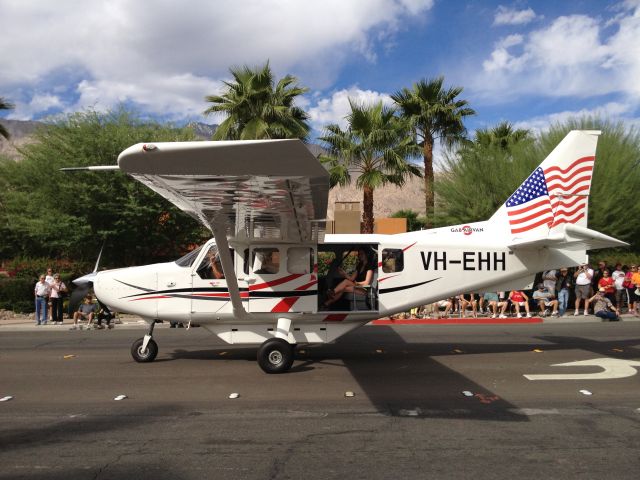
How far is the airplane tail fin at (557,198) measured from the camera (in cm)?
966

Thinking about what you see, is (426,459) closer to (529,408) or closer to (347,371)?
(529,408)

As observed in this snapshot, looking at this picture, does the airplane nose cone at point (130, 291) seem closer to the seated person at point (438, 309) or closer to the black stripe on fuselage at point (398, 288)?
the black stripe on fuselage at point (398, 288)

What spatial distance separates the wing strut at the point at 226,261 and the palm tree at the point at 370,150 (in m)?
13.7

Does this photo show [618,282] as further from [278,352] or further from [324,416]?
[324,416]

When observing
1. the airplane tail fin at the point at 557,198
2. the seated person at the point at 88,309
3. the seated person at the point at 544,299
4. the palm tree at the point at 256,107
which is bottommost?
the seated person at the point at 88,309

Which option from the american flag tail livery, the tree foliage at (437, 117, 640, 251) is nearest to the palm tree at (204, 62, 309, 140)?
the tree foliage at (437, 117, 640, 251)

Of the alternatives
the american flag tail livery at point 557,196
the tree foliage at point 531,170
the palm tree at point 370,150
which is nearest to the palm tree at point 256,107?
the palm tree at point 370,150

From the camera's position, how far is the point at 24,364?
913 cm

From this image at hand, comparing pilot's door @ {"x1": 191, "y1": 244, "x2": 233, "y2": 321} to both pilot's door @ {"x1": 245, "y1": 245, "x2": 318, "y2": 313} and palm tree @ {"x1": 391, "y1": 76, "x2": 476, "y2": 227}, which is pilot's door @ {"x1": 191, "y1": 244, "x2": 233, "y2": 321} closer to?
pilot's door @ {"x1": 245, "y1": 245, "x2": 318, "y2": 313}

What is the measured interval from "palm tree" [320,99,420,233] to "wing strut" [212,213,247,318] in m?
13.7

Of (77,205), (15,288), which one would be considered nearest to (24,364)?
(15,288)

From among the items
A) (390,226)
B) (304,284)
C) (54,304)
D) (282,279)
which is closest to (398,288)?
(304,284)

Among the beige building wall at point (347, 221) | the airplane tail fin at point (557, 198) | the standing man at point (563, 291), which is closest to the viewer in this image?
the airplane tail fin at point (557, 198)

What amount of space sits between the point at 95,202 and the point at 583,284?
17.3 meters
